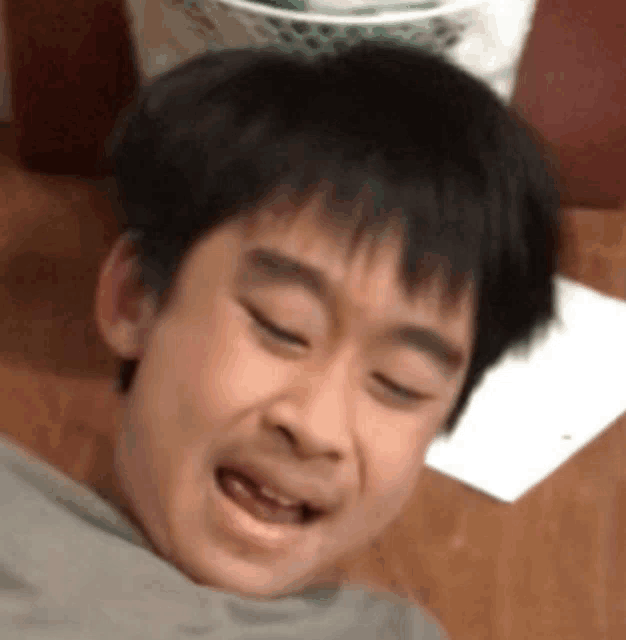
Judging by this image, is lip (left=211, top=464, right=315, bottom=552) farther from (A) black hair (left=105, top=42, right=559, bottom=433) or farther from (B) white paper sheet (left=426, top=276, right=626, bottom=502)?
(B) white paper sheet (left=426, top=276, right=626, bottom=502)

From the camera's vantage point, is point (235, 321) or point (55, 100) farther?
point (55, 100)

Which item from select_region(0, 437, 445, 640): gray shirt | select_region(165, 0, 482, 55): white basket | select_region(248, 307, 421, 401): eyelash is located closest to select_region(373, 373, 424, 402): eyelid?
select_region(248, 307, 421, 401): eyelash

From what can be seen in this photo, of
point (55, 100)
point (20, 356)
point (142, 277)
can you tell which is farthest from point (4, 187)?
point (142, 277)

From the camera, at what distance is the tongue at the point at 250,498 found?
1.81ft

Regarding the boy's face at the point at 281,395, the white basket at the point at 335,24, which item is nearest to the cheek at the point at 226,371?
the boy's face at the point at 281,395

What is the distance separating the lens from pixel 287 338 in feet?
1.74

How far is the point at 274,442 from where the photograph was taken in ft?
1.72

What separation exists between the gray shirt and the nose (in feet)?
0.34

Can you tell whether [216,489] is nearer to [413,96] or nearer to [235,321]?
[235,321]

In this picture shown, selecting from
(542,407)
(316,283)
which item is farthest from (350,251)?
(542,407)

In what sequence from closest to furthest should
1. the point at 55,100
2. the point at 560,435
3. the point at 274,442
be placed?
the point at 274,442 → the point at 560,435 → the point at 55,100

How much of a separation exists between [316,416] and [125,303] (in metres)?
0.18

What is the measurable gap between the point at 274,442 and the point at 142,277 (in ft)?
0.51

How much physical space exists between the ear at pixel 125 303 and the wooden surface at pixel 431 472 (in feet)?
0.63
